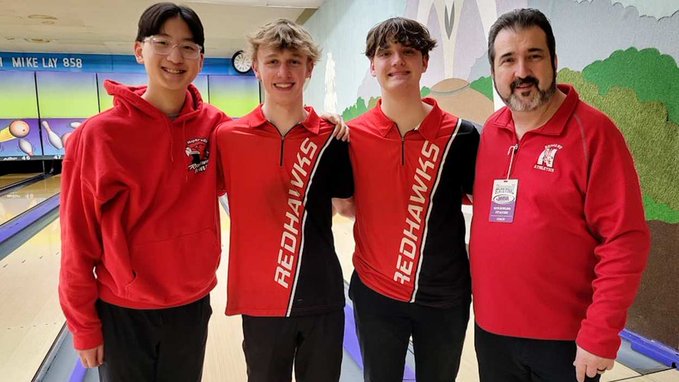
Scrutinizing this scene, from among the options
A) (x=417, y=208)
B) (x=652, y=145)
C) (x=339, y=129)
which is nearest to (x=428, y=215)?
(x=417, y=208)

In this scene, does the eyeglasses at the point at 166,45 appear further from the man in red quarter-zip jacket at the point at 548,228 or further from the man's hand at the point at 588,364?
the man's hand at the point at 588,364

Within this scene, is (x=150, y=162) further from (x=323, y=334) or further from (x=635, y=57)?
(x=635, y=57)

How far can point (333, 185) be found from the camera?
1.38 metres

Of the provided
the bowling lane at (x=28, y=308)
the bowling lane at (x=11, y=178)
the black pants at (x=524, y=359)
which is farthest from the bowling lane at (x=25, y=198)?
the black pants at (x=524, y=359)

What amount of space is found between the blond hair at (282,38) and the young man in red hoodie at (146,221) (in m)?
0.16

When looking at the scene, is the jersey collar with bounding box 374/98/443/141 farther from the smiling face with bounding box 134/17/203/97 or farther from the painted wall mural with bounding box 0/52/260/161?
the painted wall mural with bounding box 0/52/260/161

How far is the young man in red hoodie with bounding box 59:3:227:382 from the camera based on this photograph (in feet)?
3.78

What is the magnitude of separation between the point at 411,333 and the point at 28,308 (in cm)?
242

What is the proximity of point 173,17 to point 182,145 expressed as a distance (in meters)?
0.34

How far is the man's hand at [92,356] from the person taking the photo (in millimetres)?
1173

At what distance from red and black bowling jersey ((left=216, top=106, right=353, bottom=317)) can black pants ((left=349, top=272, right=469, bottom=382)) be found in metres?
0.12

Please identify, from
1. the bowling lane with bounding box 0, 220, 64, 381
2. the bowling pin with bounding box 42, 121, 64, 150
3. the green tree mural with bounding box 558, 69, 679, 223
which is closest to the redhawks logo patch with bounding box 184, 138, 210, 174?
the bowling lane with bounding box 0, 220, 64, 381

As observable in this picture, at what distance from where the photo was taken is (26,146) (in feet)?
30.5

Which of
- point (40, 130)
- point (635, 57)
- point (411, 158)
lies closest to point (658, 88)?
point (635, 57)
